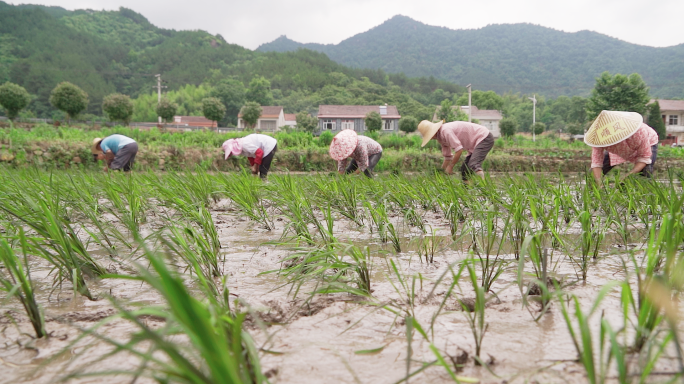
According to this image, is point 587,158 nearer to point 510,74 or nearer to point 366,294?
point 366,294

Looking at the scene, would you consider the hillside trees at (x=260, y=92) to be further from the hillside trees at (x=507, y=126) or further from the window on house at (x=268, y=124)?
the hillside trees at (x=507, y=126)

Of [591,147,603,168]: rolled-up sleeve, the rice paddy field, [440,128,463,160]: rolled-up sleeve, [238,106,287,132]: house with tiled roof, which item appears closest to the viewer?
the rice paddy field

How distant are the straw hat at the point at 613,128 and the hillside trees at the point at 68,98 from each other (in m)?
26.7

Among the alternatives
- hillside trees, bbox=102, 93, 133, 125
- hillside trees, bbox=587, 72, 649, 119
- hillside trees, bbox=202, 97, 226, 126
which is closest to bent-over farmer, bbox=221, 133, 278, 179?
hillside trees, bbox=102, 93, 133, 125

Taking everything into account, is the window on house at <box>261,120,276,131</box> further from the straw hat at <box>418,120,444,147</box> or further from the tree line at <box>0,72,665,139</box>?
the straw hat at <box>418,120,444,147</box>

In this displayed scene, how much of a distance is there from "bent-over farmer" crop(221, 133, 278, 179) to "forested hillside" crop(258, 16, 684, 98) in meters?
84.2

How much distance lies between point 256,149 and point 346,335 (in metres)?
5.87

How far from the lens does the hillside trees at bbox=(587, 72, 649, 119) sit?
31.8 metres

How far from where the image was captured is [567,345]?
925 mm

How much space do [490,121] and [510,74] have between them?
70979 mm

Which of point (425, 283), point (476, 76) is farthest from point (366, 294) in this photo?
point (476, 76)

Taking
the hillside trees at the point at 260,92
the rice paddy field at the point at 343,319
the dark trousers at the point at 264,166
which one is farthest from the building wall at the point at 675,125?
the hillside trees at the point at 260,92

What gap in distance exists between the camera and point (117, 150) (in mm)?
6938

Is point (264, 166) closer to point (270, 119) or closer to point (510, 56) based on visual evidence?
point (270, 119)
